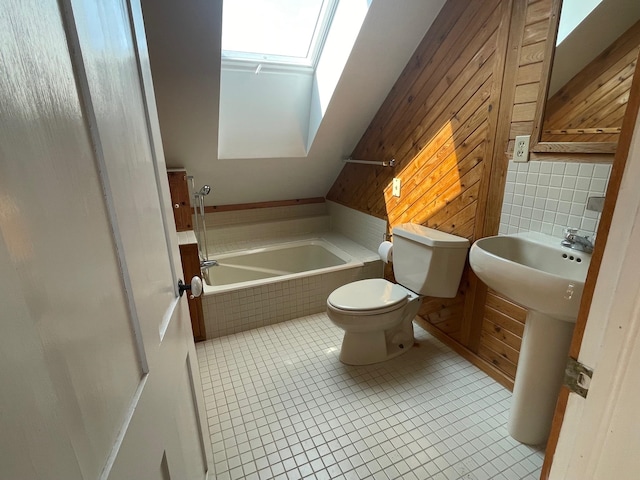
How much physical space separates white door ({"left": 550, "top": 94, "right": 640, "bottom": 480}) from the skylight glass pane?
6.84ft

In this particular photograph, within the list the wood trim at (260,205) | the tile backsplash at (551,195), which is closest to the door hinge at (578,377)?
the tile backsplash at (551,195)

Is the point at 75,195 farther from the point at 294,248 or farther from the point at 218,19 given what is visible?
the point at 294,248

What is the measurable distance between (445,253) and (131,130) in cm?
164

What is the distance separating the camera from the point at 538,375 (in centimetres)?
135

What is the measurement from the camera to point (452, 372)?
1.91 meters

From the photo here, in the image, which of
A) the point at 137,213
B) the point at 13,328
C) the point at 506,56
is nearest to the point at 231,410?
the point at 137,213

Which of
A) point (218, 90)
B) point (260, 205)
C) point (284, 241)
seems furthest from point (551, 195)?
point (260, 205)

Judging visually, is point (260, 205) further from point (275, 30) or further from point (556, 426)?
point (556, 426)

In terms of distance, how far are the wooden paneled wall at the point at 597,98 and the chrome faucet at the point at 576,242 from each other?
37cm

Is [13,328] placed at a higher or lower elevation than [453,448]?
higher

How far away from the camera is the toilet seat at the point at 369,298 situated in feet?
5.92

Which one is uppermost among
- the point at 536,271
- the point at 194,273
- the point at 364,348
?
the point at 536,271

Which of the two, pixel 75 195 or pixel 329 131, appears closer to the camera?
pixel 75 195

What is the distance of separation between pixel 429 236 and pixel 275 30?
1.64 meters
